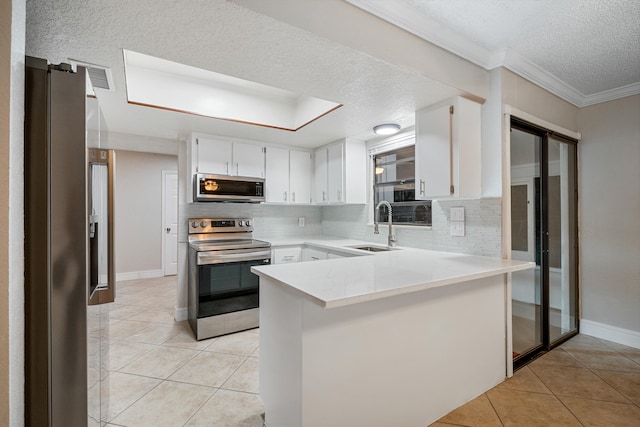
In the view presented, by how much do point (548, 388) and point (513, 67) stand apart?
7.74 ft

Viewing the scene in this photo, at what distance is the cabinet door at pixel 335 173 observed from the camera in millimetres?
3596

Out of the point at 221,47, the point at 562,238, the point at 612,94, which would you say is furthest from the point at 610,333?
the point at 221,47

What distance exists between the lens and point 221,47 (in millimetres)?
1558

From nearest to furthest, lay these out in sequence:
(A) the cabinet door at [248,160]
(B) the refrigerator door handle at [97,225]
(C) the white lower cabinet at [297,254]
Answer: (B) the refrigerator door handle at [97,225]
(C) the white lower cabinet at [297,254]
(A) the cabinet door at [248,160]

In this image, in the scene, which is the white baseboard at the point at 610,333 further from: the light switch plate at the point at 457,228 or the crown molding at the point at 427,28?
the crown molding at the point at 427,28

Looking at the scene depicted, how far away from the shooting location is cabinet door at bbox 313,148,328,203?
3.88m

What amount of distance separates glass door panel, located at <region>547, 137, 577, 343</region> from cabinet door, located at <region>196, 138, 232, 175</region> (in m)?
3.25

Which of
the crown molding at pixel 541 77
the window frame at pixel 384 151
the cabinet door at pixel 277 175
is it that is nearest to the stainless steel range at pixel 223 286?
the cabinet door at pixel 277 175

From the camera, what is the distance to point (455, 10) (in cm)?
167

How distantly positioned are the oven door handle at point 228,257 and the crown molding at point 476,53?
2.41m

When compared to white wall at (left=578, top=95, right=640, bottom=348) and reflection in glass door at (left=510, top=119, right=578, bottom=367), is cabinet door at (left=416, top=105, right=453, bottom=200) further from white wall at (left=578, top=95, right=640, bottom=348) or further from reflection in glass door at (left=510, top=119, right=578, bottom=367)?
white wall at (left=578, top=95, right=640, bottom=348)

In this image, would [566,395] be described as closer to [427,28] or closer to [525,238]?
[525,238]

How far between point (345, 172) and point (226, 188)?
55.7 inches

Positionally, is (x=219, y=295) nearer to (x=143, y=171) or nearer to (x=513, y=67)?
(x=513, y=67)
